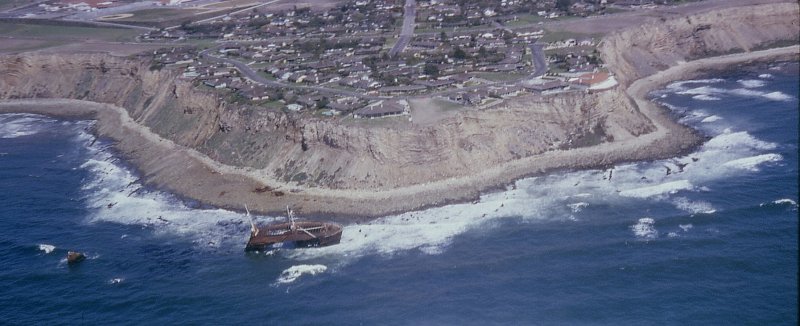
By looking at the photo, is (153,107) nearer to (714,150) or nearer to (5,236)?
(5,236)

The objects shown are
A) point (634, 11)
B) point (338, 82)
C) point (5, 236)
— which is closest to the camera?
point (5, 236)

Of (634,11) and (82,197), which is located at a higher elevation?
(634,11)

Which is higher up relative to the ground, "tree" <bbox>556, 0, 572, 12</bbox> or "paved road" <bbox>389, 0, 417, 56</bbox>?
"tree" <bbox>556, 0, 572, 12</bbox>

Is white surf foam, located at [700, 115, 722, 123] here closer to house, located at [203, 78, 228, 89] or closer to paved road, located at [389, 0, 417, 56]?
paved road, located at [389, 0, 417, 56]

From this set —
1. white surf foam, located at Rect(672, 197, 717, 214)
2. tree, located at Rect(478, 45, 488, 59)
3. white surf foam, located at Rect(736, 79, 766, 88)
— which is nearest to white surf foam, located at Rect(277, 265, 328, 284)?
white surf foam, located at Rect(672, 197, 717, 214)

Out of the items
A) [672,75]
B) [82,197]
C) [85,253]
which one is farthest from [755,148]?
[82,197]

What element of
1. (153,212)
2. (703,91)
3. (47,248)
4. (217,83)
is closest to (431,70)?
(217,83)
